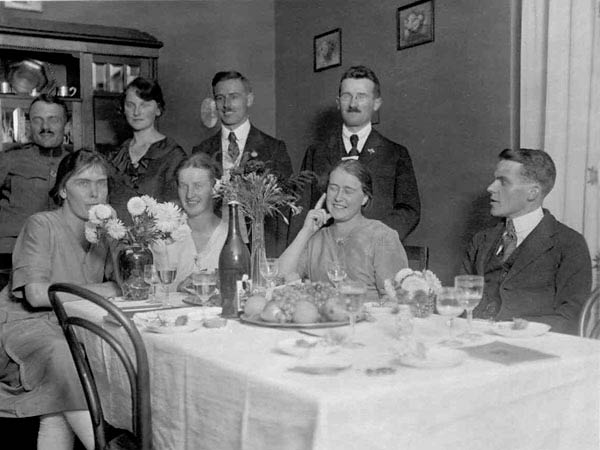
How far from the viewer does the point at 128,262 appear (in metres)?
2.56

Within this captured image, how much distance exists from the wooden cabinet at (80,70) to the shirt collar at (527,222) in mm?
2898

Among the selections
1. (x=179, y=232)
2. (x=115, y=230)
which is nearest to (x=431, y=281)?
(x=179, y=232)

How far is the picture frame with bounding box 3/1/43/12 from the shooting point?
15.5 feet

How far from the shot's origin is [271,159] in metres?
3.78

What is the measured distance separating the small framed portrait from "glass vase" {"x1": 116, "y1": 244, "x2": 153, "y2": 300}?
2.61 m

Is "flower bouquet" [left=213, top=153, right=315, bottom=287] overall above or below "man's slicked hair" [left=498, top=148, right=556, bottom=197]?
below

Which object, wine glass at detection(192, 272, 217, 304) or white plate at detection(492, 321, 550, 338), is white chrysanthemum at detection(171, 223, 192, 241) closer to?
wine glass at detection(192, 272, 217, 304)

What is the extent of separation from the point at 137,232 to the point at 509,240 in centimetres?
138

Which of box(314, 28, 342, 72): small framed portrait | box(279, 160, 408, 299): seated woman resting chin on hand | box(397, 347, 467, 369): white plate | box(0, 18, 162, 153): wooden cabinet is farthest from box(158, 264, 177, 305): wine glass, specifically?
box(314, 28, 342, 72): small framed portrait

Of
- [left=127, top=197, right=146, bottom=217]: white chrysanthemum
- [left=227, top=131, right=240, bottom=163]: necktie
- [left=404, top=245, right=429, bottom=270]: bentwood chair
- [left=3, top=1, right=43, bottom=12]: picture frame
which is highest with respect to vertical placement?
[left=3, top=1, right=43, bottom=12]: picture frame

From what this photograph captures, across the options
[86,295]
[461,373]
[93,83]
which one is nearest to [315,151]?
[93,83]

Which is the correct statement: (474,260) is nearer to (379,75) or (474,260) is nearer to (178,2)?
(379,75)

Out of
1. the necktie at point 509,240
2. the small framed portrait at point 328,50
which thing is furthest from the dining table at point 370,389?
the small framed portrait at point 328,50

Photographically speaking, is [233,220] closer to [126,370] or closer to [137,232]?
[137,232]
